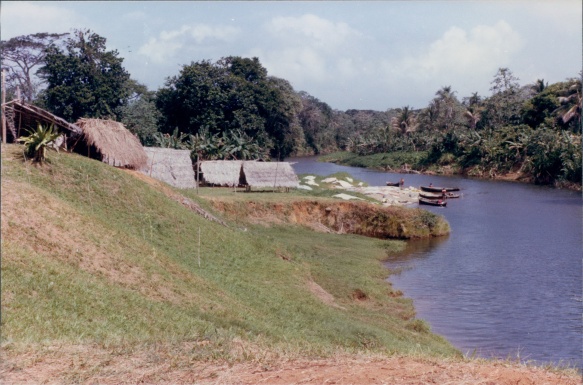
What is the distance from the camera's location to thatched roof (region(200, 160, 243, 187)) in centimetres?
3712

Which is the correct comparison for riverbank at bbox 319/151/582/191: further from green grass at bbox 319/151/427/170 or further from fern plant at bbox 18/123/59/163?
fern plant at bbox 18/123/59/163

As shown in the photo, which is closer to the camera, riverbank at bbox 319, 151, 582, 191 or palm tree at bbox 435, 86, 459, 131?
riverbank at bbox 319, 151, 582, 191

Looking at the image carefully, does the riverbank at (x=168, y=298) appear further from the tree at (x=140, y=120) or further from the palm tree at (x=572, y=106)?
the palm tree at (x=572, y=106)

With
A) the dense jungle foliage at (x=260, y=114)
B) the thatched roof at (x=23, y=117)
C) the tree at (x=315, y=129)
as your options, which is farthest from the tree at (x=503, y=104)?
the thatched roof at (x=23, y=117)

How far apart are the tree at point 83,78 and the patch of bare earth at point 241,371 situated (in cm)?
3820

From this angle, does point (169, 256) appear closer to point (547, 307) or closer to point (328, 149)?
point (547, 307)

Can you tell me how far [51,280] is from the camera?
980 centimetres

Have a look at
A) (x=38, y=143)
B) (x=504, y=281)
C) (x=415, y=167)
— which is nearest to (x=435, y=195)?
(x=504, y=281)

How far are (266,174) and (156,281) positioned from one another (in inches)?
952

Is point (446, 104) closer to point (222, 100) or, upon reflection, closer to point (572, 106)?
point (572, 106)

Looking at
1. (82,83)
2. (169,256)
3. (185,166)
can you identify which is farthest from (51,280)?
(82,83)

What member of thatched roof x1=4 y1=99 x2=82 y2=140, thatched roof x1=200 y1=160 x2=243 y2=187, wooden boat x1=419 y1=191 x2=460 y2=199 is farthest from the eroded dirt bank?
wooden boat x1=419 y1=191 x2=460 y2=199

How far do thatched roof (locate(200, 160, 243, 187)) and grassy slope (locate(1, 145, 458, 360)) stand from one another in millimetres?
15528

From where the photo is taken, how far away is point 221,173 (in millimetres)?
37375
